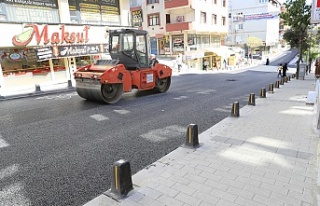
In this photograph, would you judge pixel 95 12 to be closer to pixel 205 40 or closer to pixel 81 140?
pixel 81 140

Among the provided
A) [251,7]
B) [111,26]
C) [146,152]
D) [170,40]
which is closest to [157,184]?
[146,152]

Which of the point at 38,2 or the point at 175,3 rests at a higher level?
the point at 175,3

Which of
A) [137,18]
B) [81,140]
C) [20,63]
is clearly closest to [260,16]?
[137,18]

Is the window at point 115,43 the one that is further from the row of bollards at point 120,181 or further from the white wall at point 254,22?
the white wall at point 254,22

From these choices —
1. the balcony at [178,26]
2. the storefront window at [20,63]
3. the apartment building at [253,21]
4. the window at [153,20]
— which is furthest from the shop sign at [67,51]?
the apartment building at [253,21]

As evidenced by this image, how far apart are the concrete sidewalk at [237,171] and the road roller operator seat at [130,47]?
5348 mm

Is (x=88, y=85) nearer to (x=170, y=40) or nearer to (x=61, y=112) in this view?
(x=61, y=112)

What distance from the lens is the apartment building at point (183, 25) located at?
29.8 metres

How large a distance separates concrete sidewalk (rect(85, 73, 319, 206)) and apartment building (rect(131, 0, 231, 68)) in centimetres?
2537

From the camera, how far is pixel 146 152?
4.94 m

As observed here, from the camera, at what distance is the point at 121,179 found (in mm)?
3348

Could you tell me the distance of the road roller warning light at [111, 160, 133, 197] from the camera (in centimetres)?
334

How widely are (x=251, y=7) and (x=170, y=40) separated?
92.7 feet

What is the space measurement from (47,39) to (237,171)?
1511 cm
